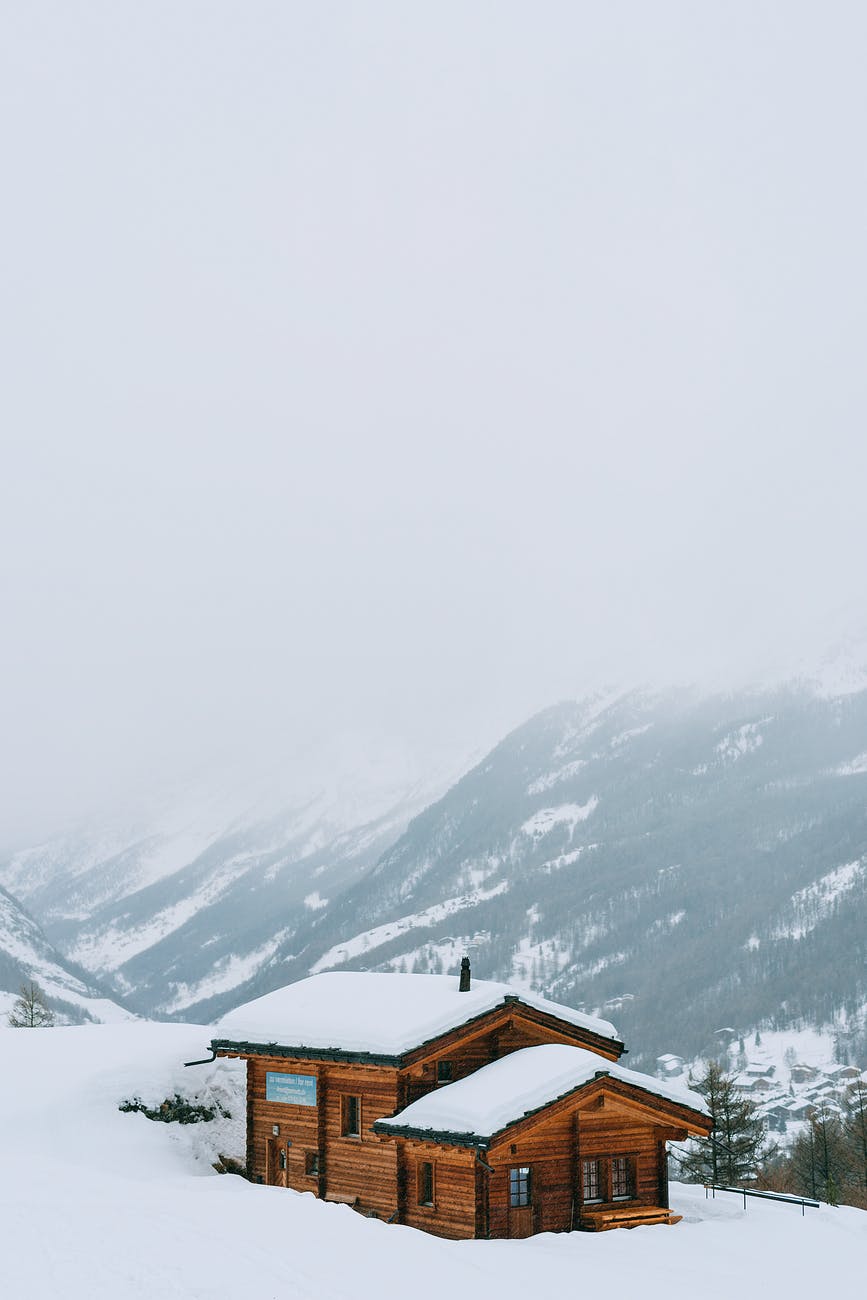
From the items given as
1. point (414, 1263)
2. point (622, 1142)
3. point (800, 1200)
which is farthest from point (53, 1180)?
point (800, 1200)

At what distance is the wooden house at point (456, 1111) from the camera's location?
111 ft

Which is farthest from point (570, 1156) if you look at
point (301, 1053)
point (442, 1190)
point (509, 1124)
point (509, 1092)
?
point (301, 1053)

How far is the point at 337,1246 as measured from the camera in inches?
995

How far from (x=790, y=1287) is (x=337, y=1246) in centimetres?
1221

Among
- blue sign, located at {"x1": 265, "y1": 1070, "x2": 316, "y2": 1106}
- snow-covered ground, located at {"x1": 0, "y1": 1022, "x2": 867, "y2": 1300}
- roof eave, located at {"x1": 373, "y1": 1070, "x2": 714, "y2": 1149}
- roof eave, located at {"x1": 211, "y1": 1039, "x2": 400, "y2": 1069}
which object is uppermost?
roof eave, located at {"x1": 211, "y1": 1039, "x2": 400, "y2": 1069}

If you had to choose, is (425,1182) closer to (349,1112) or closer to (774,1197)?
(349,1112)

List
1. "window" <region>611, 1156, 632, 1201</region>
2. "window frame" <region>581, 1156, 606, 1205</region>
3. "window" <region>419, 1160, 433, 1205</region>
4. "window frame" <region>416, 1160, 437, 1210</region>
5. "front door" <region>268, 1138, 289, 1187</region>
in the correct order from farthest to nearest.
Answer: "front door" <region>268, 1138, 289, 1187</region>
"window" <region>611, 1156, 632, 1201</region>
"window frame" <region>581, 1156, 606, 1205</region>
"window" <region>419, 1160, 433, 1205</region>
"window frame" <region>416, 1160, 437, 1210</region>

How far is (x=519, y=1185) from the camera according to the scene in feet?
112

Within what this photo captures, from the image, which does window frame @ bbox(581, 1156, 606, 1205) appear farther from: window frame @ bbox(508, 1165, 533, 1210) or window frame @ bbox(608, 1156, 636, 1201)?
window frame @ bbox(508, 1165, 533, 1210)

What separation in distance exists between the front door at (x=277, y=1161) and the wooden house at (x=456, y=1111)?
0.05 meters

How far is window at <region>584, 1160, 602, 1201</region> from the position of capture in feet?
116

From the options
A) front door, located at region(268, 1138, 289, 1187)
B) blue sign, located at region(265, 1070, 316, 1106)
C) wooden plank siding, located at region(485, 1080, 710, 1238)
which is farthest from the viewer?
front door, located at region(268, 1138, 289, 1187)

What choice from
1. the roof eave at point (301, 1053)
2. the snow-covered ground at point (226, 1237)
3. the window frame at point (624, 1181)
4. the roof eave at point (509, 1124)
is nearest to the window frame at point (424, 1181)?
the roof eave at point (509, 1124)

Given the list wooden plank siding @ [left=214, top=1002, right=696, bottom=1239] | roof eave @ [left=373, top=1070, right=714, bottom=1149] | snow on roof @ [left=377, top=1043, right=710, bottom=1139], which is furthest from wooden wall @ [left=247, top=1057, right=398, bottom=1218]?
snow on roof @ [left=377, top=1043, right=710, bottom=1139]
